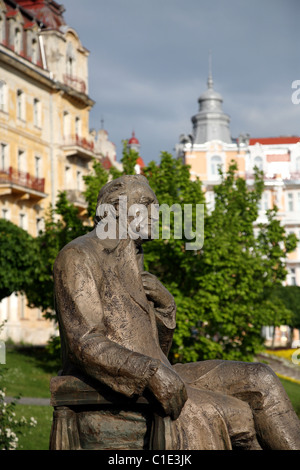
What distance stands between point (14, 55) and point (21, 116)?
328cm

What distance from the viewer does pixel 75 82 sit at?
4862 cm

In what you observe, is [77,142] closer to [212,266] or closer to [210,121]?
[210,121]

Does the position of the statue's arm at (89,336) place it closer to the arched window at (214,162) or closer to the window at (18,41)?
the window at (18,41)

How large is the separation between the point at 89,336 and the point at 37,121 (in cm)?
4151

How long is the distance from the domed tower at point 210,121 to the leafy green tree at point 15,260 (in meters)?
37.8

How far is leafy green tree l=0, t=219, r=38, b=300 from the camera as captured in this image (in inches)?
1142

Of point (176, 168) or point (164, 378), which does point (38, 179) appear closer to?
point (176, 168)

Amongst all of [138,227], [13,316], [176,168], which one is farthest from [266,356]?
[138,227]

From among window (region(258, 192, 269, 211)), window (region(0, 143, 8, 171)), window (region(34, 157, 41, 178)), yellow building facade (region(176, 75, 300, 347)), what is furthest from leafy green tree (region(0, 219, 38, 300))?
window (region(258, 192, 269, 211))

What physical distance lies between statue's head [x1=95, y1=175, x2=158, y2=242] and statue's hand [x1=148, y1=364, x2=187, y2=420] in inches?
40.1

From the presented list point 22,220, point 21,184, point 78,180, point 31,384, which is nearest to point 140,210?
point 31,384

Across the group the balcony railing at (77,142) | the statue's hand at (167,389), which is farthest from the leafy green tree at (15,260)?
the statue's hand at (167,389)

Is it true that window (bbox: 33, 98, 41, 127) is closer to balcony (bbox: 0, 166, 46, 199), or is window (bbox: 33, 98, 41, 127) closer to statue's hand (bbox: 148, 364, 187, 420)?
balcony (bbox: 0, 166, 46, 199)

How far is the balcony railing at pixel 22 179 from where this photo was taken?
41.2m
